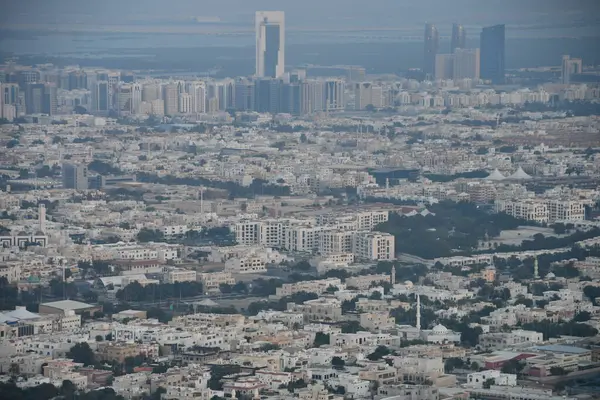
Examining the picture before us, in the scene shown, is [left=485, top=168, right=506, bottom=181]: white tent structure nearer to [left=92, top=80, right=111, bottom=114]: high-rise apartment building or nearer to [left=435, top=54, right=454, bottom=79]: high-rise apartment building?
[left=92, top=80, right=111, bottom=114]: high-rise apartment building

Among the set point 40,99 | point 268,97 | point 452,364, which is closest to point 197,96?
point 268,97

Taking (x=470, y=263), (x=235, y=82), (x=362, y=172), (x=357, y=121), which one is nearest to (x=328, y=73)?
(x=235, y=82)

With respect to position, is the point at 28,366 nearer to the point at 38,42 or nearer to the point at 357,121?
the point at 357,121

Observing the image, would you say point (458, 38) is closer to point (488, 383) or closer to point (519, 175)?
point (519, 175)

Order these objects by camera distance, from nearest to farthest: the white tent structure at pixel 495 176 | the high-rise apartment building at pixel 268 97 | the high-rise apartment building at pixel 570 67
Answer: the white tent structure at pixel 495 176 → the high-rise apartment building at pixel 268 97 → the high-rise apartment building at pixel 570 67

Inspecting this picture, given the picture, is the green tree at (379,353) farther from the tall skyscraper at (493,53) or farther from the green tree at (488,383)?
the tall skyscraper at (493,53)

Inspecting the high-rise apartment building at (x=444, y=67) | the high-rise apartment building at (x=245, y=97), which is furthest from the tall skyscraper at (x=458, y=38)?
the high-rise apartment building at (x=245, y=97)

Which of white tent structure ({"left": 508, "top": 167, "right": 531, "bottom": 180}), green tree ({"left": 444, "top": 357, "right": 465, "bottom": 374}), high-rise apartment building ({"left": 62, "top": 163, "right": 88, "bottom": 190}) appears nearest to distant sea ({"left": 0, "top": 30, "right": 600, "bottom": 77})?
white tent structure ({"left": 508, "top": 167, "right": 531, "bottom": 180})
